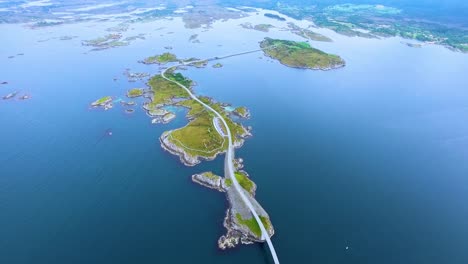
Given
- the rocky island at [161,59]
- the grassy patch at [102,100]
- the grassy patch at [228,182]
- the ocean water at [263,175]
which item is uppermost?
the rocky island at [161,59]

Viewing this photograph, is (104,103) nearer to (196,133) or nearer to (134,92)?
(134,92)

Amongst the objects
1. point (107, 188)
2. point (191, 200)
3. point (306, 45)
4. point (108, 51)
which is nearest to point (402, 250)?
point (191, 200)

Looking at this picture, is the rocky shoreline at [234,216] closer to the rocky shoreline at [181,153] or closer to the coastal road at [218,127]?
the rocky shoreline at [181,153]

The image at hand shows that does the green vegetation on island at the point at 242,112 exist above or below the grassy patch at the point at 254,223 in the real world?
above

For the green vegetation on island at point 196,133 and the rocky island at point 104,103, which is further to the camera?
the rocky island at point 104,103

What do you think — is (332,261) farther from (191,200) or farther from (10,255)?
(10,255)

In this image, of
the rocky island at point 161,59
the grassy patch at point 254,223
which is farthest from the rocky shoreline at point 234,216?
the rocky island at point 161,59
